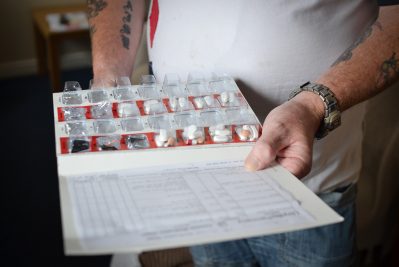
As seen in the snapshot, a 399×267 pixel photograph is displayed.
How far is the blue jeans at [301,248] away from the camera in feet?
2.65

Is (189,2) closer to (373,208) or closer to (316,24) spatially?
(316,24)

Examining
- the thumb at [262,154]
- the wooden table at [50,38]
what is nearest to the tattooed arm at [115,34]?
the thumb at [262,154]

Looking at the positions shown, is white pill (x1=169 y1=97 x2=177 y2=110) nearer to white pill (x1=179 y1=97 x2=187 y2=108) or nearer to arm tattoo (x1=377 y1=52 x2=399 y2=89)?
white pill (x1=179 y1=97 x2=187 y2=108)

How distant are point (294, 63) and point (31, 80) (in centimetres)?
231

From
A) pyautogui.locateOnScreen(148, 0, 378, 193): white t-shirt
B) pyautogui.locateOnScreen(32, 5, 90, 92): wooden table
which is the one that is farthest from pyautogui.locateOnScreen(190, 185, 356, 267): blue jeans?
pyautogui.locateOnScreen(32, 5, 90, 92): wooden table

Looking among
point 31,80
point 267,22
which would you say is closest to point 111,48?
point 267,22

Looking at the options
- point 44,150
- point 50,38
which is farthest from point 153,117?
point 50,38

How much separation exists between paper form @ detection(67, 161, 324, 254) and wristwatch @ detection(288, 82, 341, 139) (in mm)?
142

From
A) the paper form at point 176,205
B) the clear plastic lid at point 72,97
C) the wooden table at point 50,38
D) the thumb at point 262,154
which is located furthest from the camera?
the wooden table at point 50,38

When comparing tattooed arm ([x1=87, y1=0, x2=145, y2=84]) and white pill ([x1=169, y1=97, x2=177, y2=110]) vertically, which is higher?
tattooed arm ([x1=87, y1=0, x2=145, y2=84])

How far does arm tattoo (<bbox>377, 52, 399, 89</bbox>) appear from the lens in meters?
0.73

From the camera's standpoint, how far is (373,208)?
1418 mm

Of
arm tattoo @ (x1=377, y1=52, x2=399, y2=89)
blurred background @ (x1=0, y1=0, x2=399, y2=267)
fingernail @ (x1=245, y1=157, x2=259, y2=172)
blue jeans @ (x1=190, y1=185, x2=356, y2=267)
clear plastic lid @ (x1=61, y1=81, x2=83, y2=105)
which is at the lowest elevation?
blurred background @ (x1=0, y1=0, x2=399, y2=267)

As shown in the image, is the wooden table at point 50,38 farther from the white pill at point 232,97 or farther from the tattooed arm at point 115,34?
the white pill at point 232,97
